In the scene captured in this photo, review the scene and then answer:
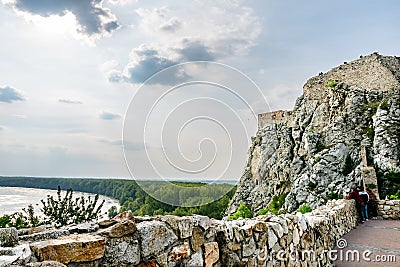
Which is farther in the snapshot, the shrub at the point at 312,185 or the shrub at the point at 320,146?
the shrub at the point at 320,146

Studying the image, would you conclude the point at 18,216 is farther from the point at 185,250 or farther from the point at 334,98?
the point at 334,98

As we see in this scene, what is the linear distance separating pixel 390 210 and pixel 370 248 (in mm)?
6449

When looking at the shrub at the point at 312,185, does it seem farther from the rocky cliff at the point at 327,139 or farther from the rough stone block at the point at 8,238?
the rough stone block at the point at 8,238

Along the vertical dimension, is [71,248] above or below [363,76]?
below

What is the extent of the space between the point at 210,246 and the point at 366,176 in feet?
61.0

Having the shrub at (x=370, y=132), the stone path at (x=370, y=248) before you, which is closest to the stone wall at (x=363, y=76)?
the shrub at (x=370, y=132)

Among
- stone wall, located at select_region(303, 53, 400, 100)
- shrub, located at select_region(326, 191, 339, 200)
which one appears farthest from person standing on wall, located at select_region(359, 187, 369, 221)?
stone wall, located at select_region(303, 53, 400, 100)

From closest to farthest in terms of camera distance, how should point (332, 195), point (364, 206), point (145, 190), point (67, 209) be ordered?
point (145, 190)
point (67, 209)
point (364, 206)
point (332, 195)

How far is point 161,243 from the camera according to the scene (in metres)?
2.32

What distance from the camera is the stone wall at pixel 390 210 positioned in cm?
1176

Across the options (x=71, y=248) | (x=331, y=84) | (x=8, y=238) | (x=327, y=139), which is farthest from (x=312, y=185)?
(x=8, y=238)

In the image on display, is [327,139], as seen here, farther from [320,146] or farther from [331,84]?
[331,84]

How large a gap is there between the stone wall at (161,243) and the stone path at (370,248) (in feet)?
7.14

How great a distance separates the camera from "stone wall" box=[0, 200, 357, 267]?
5.84 ft
